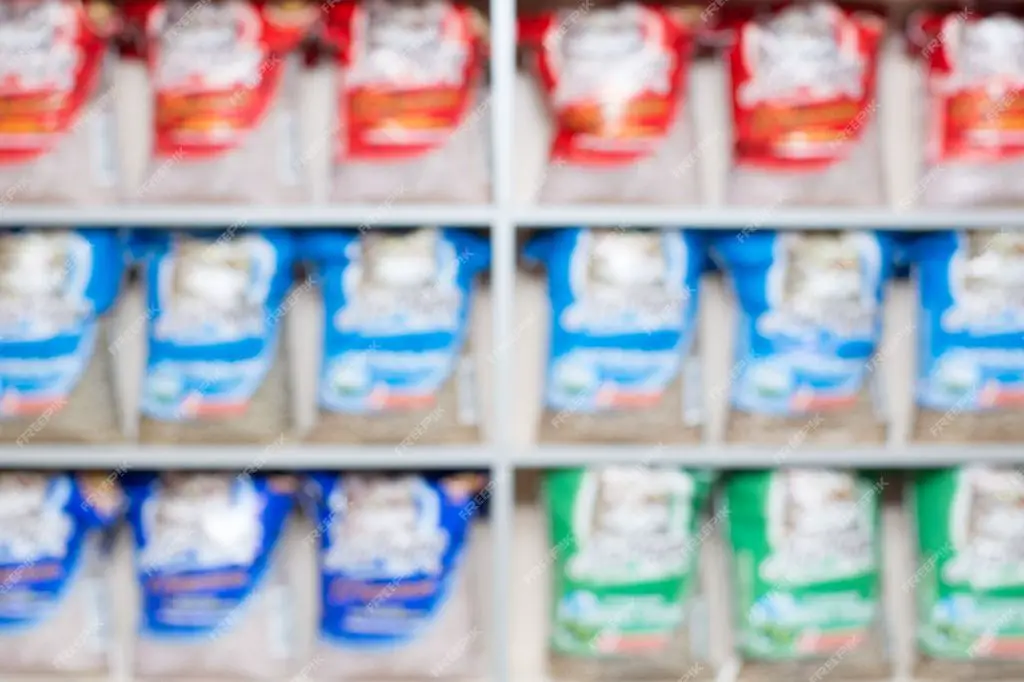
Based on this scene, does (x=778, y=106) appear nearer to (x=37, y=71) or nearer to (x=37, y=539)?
(x=37, y=71)

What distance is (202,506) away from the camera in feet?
6.03

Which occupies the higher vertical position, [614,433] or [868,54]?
[868,54]

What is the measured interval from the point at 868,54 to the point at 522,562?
109cm

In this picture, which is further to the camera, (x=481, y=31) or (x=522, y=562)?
(x=522, y=562)

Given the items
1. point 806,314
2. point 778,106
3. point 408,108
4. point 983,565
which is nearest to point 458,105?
point 408,108

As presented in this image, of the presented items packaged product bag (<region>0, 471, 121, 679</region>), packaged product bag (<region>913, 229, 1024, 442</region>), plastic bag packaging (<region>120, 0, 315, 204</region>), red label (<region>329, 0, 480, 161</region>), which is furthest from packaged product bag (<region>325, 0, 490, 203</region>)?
packaged product bag (<region>913, 229, 1024, 442</region>)

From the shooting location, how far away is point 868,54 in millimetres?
1848

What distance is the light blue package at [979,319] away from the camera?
5.98 ft

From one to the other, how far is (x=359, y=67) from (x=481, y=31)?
22cm

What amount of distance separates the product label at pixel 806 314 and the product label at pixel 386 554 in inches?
21.5

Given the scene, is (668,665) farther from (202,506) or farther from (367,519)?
(202,506)

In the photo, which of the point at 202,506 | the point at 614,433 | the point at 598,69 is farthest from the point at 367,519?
the point at 598,69

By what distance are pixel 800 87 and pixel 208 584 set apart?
1.26 meters

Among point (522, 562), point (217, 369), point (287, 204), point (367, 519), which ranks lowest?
point (522, 562)
